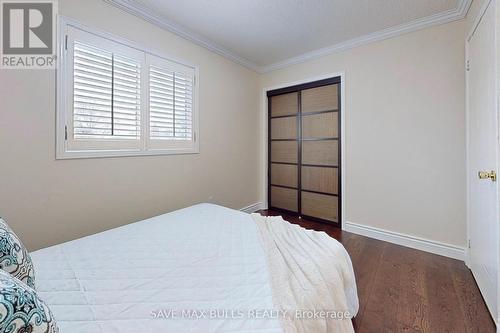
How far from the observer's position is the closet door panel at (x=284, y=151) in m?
3.81

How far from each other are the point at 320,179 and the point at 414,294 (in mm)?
1915

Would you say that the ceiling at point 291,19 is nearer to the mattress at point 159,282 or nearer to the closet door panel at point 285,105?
the closet door panel at point 285,105

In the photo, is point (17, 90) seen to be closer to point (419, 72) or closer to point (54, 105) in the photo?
point (54, 105)

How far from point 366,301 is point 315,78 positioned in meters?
2.94

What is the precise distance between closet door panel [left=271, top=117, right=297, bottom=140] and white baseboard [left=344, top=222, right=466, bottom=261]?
1663mm

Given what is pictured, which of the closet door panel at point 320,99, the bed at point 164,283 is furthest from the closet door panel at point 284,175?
the bed at point 164,283

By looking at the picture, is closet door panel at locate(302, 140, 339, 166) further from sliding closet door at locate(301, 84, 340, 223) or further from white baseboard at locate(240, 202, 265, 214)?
white baseboard at locate(240, 202, 265, 214)

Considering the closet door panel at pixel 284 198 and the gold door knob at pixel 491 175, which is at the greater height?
the gold door knob at pixel 491 175

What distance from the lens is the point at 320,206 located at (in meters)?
3.53

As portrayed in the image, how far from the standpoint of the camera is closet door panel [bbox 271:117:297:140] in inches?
150

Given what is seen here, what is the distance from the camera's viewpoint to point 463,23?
2342 millimetres

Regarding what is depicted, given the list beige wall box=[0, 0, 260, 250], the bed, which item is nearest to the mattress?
the bed

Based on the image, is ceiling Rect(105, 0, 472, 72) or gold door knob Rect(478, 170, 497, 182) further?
ceiling Rect(105, 0, 472, 72)

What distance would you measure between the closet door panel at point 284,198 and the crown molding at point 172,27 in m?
2.25
